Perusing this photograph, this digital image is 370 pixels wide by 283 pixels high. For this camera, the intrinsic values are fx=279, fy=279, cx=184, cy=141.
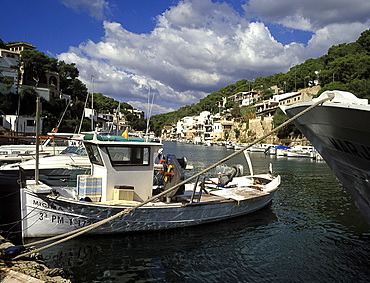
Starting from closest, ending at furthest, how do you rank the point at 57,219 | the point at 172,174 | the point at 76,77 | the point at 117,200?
1. the point at 57,219
2. the point at 117,200
3. the point at 172,174
4. the point at 76,77

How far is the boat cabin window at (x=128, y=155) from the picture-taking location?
9852 mm

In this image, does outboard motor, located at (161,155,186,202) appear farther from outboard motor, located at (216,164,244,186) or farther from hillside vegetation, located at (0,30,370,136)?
hillside vegetation, located at (0,30,370,136)

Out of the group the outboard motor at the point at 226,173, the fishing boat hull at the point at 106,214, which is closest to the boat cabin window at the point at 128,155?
the fishing boat hull at the point at 106,214

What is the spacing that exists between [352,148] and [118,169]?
718 cm

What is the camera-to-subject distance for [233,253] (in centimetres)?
904

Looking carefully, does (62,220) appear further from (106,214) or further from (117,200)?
(117,200)

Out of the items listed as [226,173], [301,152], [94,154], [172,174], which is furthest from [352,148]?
[301,152]

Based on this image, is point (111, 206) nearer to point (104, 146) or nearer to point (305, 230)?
point (104, 146)

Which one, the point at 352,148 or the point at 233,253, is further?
the point at 233,253

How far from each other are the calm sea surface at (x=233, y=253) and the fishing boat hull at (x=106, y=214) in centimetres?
38

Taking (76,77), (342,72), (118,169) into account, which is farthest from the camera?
(76,77)

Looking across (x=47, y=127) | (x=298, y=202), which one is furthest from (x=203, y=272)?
(x=47, y=127)

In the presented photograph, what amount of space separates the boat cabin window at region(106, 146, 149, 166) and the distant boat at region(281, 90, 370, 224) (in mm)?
5302

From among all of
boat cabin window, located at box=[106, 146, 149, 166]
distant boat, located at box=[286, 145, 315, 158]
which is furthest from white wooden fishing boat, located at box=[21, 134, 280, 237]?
distant boat, located at box=[286, 145, 315, 158]
